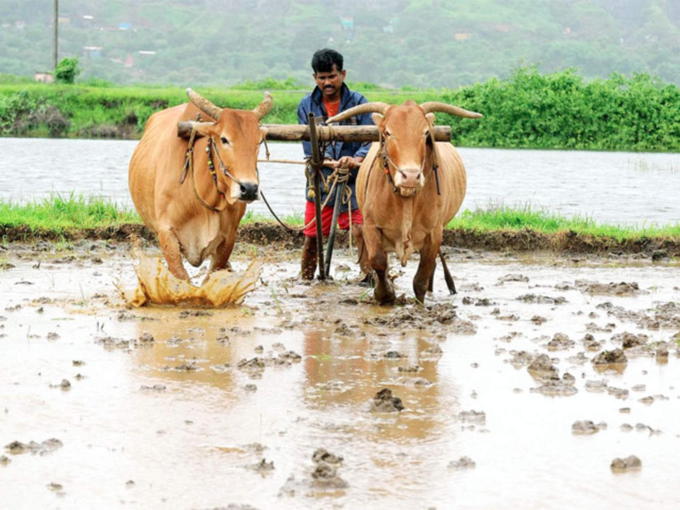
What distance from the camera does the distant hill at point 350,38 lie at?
101 m

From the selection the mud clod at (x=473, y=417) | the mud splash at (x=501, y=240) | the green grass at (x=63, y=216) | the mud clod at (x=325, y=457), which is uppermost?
the mud clod at (x=325, y=457)

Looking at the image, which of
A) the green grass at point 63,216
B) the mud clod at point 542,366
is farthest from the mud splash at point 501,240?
the mud clod at point 542,366

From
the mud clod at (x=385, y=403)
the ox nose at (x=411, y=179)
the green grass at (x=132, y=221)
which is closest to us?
the mud clod at (x=385, y=403)

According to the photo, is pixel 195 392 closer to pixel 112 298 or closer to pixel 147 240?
pixel 112 298

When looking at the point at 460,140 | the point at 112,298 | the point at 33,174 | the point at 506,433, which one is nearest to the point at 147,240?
the point at 112,298

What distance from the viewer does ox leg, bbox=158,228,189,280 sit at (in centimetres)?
770

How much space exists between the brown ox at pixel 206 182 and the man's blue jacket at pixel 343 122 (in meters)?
1.32

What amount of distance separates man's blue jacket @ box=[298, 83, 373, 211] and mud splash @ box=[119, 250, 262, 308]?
172 cm

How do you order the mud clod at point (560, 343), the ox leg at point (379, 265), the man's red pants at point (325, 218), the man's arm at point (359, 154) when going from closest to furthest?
the mud clod at point (560, 343), the ox leg at point (379, 265), the man's arm at point (359, 154), the man's red pants at point (325, 218)

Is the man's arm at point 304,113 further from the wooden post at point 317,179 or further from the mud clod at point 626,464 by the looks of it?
the mud clod at point 626,464

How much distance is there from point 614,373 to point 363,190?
3270mm

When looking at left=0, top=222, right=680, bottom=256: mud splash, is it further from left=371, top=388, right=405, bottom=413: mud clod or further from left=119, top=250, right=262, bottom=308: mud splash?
left=371, top=388, right=405, bottom=413: mud clod

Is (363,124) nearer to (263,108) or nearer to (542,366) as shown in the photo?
(263,108)

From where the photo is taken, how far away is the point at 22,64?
105 metres
